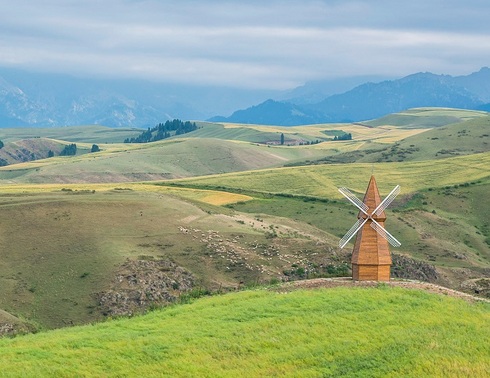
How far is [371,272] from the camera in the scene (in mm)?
49438

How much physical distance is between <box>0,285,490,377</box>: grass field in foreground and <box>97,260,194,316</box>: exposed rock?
22.8 meters

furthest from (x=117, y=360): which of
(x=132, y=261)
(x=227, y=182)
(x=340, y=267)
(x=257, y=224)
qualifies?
Result: (x=227, y=182)

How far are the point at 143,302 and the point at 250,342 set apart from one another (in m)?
33.4

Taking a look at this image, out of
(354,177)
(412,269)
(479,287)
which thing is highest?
(354,177)

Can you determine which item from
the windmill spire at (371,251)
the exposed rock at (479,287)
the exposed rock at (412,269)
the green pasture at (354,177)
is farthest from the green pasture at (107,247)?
the green pasture at (354,177)

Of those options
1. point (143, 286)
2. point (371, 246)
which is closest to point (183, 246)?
point (143, 286)

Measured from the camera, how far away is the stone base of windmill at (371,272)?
162 feet

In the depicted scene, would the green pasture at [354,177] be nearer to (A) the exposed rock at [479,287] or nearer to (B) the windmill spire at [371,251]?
(A) the exposed rock at [479,287]

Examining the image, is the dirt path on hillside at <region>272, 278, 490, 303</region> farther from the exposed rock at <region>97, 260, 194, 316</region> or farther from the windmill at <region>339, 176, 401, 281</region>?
the exposed rock at <region>97, 260, 194, 316</region>

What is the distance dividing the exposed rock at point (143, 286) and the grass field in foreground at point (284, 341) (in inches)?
900

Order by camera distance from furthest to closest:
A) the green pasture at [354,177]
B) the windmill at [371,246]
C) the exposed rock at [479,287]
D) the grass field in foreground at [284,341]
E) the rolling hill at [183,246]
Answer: the green pasture at [354,177], the rolling hill at [183,246], the exposed rock at [479,287], the windmill at [371,246], the grass field in foreground at [284,341]

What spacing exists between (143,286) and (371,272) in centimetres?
2691

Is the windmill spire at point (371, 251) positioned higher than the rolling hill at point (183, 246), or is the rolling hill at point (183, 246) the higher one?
the windmill spire at point (371, 251)

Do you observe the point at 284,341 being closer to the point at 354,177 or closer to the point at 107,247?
the point at 107,247
